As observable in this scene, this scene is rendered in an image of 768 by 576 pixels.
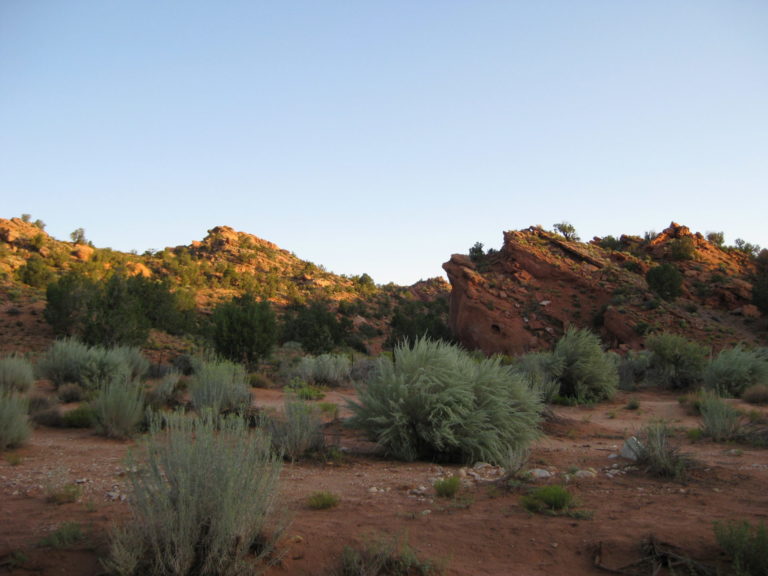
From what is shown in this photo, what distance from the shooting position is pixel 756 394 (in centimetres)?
1429

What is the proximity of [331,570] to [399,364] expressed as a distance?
4.59 meters

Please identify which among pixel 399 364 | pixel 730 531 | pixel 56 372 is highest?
pixel 399 364

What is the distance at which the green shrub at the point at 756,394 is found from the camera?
46.4 ft

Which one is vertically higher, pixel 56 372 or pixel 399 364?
pixel 399 364

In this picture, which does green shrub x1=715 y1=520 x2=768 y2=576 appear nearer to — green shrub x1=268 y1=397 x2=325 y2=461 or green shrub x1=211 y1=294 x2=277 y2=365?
green shrub x1=268 y1=397 x2=325 y2=461

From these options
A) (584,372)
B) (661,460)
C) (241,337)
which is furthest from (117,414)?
(241,337)

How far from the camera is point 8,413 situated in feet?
25.0

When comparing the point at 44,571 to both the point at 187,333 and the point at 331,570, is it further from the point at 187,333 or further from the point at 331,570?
the point at 187,333

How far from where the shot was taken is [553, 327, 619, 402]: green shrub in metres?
15.7

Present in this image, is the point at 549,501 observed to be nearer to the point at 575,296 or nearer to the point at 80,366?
the point at 80,366

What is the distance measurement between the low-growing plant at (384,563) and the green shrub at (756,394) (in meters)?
14.2

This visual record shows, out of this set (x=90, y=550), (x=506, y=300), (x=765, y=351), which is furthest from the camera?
(x=506, y=300)

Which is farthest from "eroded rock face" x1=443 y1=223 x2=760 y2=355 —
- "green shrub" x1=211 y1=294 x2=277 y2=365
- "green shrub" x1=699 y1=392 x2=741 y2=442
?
"green shrub" x1=699 y1=392 x2=741 y2=442

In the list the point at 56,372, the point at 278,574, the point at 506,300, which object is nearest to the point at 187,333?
the point at 56,372
